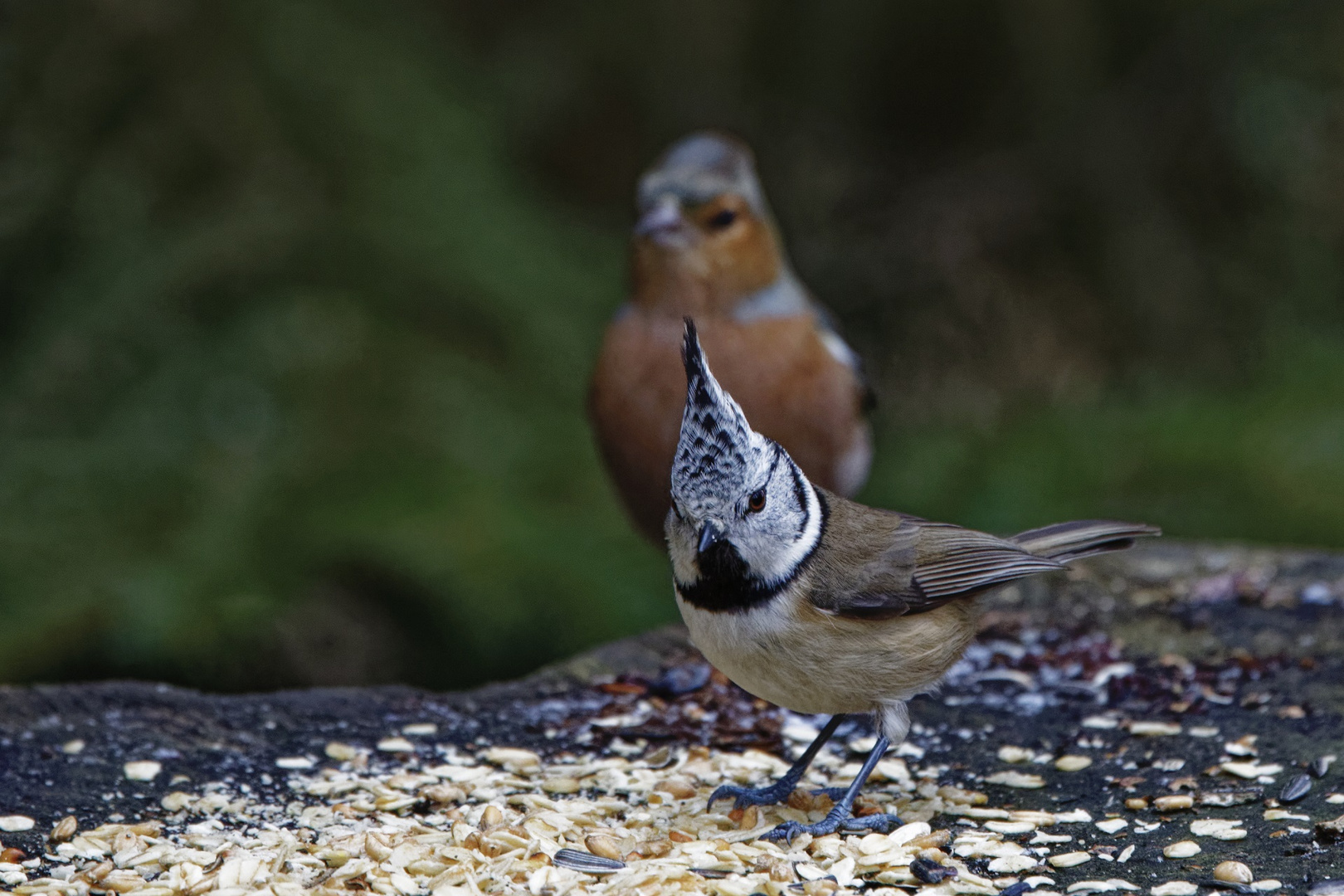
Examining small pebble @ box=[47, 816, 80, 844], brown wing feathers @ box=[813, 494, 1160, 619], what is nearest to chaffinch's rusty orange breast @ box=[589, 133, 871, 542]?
brown wing feathers @ box=[813, 494, 1160, 619]

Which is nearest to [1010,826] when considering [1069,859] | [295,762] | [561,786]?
[1069,859]

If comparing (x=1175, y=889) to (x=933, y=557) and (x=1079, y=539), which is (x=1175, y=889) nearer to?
(x=933, y=557)

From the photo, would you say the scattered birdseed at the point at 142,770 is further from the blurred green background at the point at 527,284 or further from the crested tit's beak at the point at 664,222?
the crested tit's beak at the point at 664,222

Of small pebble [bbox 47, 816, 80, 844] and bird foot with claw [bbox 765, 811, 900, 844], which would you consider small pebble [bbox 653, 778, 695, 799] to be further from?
small pebble [bbox 47, 816, 80, 844]

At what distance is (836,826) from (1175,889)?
2.22ft

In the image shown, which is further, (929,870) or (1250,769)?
(1250,769)

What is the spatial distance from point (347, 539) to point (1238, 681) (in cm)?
288

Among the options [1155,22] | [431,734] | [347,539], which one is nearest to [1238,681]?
[431,734]

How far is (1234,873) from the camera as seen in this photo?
273 centimetres

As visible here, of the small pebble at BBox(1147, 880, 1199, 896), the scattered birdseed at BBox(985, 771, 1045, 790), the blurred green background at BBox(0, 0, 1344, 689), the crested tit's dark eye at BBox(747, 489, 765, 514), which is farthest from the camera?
the blurred green background at BBox(0, 0, 1344, 689)

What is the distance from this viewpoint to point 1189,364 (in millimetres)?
6512

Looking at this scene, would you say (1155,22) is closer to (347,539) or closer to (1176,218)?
(1176,218)

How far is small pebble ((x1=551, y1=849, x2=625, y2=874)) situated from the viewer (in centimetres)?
280

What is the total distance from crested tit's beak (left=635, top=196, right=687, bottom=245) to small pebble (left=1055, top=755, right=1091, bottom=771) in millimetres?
2031
